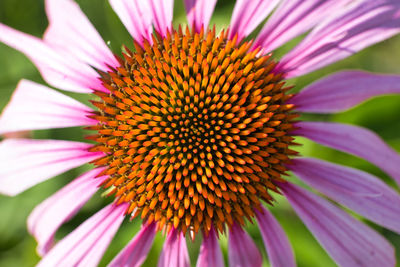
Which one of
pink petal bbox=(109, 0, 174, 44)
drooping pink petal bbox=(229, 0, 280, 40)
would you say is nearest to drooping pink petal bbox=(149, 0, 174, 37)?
pink petal bbox=(109, 0, 174, 44)

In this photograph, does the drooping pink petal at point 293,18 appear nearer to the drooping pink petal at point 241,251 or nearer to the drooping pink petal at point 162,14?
the drooping pink petal at point 162,14

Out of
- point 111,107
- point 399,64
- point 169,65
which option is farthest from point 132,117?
point 399,64

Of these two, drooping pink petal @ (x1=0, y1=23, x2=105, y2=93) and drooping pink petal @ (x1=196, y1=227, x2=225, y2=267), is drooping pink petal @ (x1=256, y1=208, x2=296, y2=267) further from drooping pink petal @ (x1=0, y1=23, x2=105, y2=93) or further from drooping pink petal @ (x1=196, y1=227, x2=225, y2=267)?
drooping pink petal @ (x1=0, y1=23, x2=105, y2=93)

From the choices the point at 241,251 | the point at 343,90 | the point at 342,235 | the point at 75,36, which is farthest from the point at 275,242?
the point at 75,36

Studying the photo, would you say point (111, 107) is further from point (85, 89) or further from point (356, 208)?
point (356, 208)

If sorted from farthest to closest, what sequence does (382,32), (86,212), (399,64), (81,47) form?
1. (399,64)
2. (86,212)
3. (81,47)
4. (382,32)

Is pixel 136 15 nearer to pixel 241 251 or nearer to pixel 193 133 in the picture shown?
pixel 193 133
